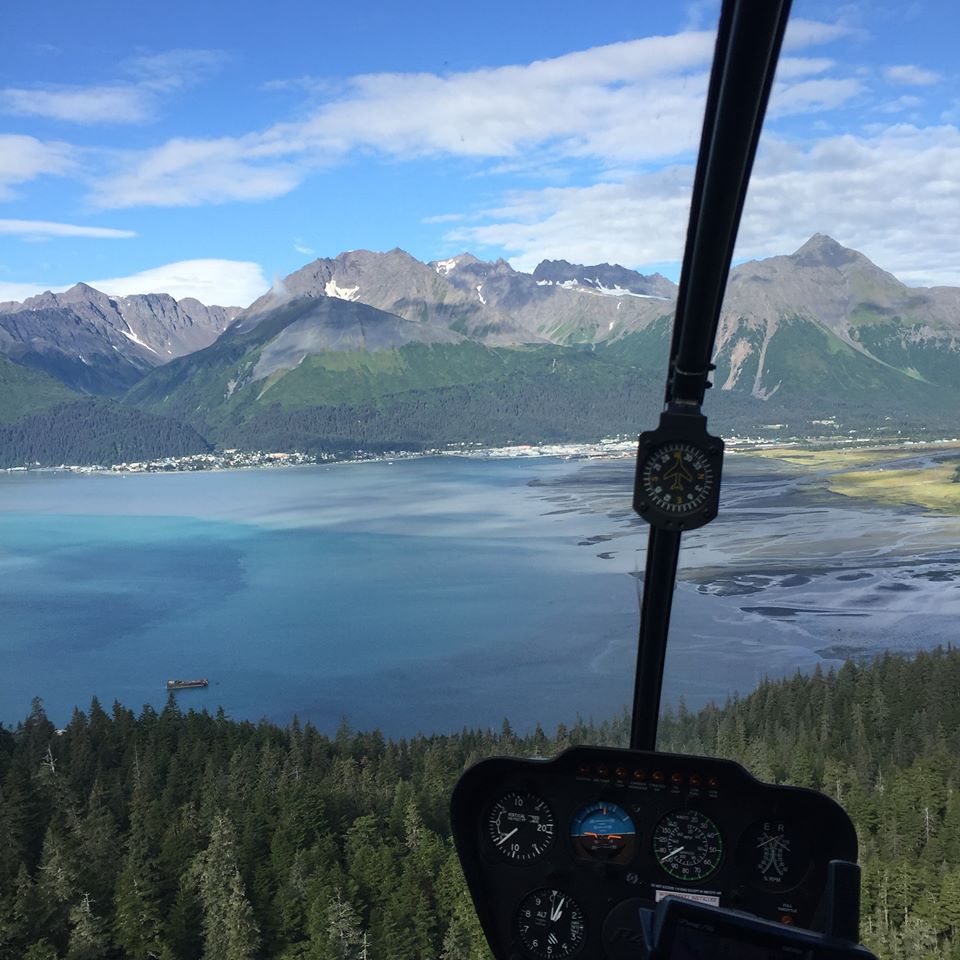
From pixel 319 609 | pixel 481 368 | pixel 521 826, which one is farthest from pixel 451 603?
pixel 481 368

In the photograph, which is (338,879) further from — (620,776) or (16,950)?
(620,776)

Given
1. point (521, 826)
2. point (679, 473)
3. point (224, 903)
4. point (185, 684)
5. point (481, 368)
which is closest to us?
point (679, 473)

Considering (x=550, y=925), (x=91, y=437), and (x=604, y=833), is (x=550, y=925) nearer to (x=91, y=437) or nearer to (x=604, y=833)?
(x=604, y=833)

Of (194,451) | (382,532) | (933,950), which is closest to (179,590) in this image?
(382,532)

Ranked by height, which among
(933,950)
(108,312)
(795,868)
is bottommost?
(933,950)

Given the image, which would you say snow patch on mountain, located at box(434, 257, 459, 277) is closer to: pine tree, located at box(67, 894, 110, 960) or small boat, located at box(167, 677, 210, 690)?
small boat, located at box(167, 677, 210, 690)

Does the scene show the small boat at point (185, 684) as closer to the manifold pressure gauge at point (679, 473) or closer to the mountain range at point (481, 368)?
the manifold pressure gauge at point (679, 473)
